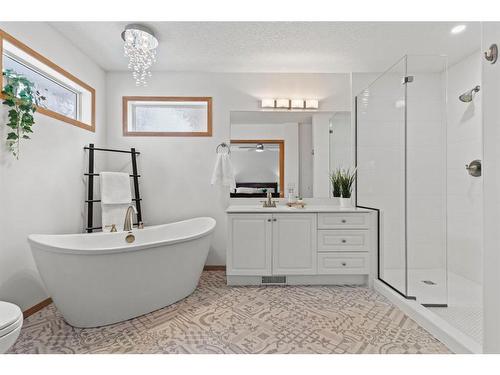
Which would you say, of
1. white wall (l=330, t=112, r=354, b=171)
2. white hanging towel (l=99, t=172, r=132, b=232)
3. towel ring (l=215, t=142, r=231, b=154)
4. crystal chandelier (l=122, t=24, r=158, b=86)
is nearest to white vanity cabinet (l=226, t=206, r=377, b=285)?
white wall (l=330, t=112, r=354, b=171)

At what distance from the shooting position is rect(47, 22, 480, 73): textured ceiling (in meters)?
2.31

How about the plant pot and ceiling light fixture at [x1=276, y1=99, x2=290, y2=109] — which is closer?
the plant pot

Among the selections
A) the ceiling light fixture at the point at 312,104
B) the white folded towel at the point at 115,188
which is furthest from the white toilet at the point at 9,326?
the ceiling light fixture at the point at 312,104

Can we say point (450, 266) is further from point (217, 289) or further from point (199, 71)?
point (199, 71)

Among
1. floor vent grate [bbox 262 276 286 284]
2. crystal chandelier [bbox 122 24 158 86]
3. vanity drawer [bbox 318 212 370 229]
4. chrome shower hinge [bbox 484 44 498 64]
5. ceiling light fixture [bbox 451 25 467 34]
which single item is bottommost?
floor vent grate [bbox 262 276 286 284]

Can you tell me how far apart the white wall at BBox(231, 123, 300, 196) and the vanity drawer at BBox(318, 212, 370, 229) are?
649mm

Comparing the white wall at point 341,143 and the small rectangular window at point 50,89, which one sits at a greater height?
the small rectangular window at point 50,89

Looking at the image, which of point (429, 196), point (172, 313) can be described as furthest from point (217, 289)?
point (429, 196)

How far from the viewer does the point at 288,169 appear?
3189mm

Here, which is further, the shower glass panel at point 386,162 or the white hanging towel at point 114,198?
the white hanging towel at point 114,198

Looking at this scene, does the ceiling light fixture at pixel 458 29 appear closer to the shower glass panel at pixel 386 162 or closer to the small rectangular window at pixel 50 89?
the shower glass panel at pixel 386 162

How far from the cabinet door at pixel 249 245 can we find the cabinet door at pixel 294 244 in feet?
0.27

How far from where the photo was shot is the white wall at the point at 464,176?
2.57 metres

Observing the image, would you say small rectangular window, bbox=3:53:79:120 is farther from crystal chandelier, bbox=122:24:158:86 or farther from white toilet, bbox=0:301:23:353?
white toilet, bbox=0:301:23:353
